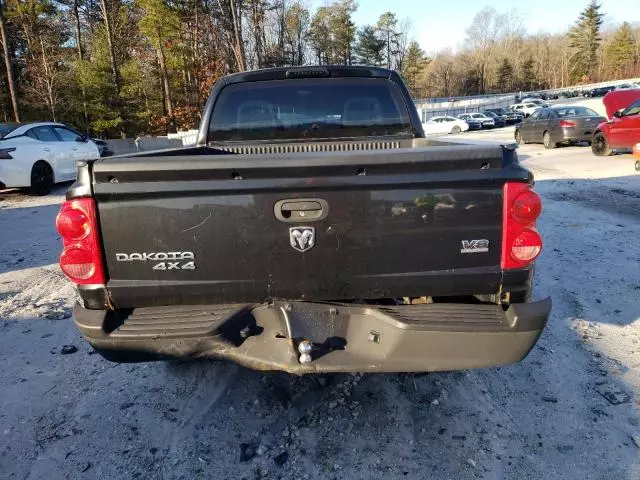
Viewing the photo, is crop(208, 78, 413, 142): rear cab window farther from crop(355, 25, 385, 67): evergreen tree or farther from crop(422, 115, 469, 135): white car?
crop(355, 25, 385, 67): evergreen tree

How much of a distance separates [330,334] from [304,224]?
57 centimetres

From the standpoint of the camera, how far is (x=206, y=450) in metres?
2.51

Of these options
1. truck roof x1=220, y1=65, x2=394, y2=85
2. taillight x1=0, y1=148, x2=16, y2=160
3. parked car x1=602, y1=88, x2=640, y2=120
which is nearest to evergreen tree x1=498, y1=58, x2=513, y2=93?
parked car x1=602, y1=88, x2=640, y2=120

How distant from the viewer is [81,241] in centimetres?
226

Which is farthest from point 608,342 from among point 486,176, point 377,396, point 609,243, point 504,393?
point 609,243

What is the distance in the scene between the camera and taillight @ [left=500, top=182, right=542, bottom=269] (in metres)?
2.20

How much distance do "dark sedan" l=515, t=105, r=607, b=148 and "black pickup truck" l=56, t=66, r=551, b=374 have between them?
53.3 feet

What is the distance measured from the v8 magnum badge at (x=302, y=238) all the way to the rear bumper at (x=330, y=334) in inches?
11.9

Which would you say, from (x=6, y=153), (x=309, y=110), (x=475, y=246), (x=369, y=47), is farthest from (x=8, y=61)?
(x=369, y=47)

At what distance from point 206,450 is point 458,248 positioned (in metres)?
1.70

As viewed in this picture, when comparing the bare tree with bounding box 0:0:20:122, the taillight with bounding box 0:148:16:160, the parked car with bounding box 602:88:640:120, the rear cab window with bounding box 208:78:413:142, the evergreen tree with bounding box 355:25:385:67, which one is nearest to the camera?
the rear cab window with bounding box 208:78:413:142

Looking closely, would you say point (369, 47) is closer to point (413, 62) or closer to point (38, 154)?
point (413, 62)

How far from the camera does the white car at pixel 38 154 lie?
10.2m

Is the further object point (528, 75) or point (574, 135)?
point (528, 75)
